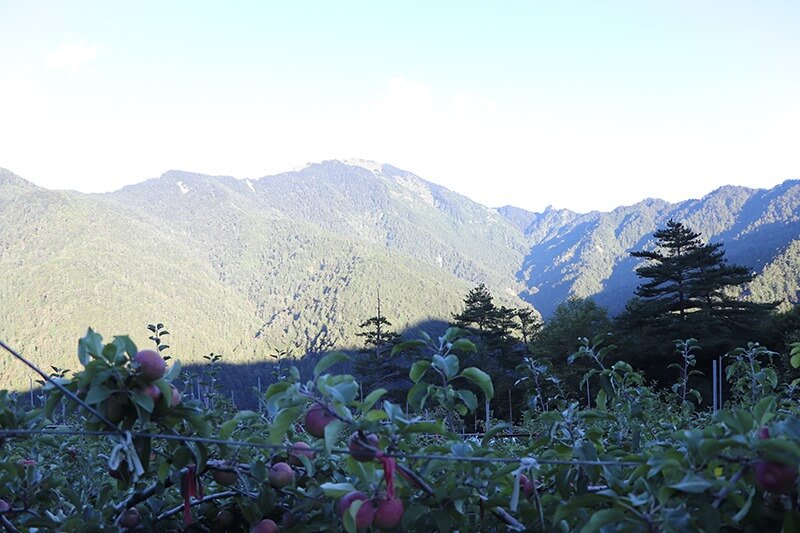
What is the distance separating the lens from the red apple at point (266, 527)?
0.98 m

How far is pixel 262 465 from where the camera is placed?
3.29ft

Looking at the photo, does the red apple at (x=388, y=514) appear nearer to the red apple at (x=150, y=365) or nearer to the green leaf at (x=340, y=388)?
the green leaf at (x=340, y=388)

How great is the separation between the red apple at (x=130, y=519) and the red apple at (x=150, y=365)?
0.35 metres

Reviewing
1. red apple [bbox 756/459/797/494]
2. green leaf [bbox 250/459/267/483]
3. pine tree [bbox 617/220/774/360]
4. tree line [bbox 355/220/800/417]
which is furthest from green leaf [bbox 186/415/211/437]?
pine tree [bbox 617/220/774/360]

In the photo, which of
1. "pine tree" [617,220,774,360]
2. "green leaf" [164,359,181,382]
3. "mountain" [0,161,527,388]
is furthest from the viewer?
"mountain" [0,161,527,388]

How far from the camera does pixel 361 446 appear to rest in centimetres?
81

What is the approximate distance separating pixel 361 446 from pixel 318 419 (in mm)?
74

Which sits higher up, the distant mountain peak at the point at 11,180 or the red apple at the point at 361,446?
the distant mountain peak at the point at 11,180

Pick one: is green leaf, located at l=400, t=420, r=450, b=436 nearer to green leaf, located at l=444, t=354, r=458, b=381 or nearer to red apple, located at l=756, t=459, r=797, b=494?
green leaf, located at l=444, t=354, r=458, b=381

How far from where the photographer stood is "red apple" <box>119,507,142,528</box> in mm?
1055

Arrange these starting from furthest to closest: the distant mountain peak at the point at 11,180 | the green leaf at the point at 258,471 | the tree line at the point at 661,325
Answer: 1. the distant mountain peak at the point at 11,180
2. the tree line at the point at 661,325
3. the green leaf at the point at 258,471

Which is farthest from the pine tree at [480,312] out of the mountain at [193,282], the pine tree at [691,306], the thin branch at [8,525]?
the mountain at [193,282]

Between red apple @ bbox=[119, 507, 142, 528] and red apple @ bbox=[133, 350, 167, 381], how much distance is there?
13.8 inches

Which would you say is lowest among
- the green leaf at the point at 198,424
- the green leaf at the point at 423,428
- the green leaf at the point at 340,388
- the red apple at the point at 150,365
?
the green leaf at the point at 198,424
